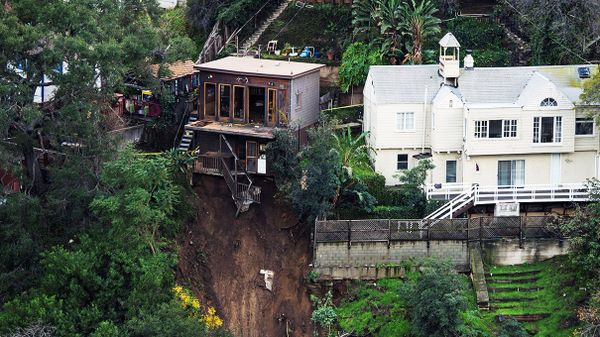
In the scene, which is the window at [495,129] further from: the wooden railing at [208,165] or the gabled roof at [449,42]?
the wooden railing at [208,165]

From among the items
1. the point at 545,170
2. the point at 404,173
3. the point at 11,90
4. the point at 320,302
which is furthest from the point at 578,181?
the point at 11,90

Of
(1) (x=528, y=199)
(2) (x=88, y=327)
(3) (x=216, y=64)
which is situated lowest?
(2) (x=88, y=327)

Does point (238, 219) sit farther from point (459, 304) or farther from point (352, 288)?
point (459, 304)

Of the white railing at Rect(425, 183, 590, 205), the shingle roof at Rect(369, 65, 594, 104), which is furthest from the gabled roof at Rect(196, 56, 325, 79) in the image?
the white railing at Rect(425, 183, 590, 205)

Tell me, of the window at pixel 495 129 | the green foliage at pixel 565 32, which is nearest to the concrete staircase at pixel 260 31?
the green foliage at pixel 565 32

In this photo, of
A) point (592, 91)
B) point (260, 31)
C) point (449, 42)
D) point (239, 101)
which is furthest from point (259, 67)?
point (592, 91)

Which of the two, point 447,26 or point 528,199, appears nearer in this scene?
point 528,199

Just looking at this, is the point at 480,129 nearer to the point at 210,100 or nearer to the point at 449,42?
the point at 449,42
